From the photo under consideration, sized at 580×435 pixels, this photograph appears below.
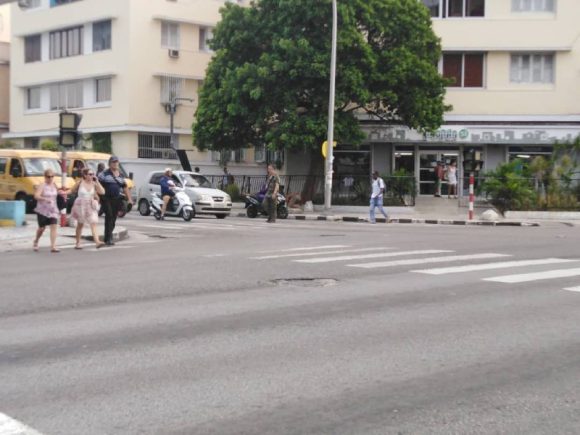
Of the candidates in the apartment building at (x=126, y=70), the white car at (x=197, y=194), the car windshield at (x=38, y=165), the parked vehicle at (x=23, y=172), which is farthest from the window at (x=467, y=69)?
the parked vehicle at (x=23, y=172)

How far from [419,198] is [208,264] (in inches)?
981

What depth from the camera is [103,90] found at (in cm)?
4384

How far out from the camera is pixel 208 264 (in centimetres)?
1348

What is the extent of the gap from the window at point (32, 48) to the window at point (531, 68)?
27612mm

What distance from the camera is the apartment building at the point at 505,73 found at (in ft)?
121

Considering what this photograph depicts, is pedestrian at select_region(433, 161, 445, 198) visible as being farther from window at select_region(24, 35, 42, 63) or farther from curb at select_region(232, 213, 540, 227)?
window at select_region(24, 35, 42, 63)

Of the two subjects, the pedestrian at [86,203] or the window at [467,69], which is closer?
the pedestrian at [86,203]

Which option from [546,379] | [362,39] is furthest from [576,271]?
[362,39]

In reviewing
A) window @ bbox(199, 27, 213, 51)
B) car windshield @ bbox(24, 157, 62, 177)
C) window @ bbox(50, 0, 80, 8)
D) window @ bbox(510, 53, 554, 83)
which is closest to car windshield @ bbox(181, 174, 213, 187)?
car windshield @ bbox(24, 157, 62, 177)

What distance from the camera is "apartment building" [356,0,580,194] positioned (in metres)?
37.0

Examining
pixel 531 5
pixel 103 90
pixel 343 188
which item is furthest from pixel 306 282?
pixel 103 90

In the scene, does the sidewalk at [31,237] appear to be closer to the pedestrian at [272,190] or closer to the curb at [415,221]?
the pedestrian at [272,190]

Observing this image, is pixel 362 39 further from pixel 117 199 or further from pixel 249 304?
pixel 249 304

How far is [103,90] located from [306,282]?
3508cm
